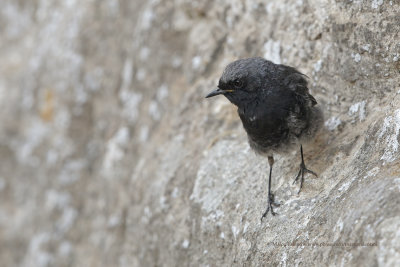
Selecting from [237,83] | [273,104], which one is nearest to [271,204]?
[273,104]

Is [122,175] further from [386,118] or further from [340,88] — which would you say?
[386,118]

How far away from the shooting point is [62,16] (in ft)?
32.1

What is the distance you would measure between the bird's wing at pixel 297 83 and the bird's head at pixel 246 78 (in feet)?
0.82

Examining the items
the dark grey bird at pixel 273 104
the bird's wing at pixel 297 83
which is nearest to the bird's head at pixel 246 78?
the dark grey bird at pixel 273 104

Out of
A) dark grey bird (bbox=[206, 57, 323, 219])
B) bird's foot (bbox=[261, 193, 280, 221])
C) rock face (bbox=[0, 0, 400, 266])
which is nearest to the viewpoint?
rock face (bbox=[0, 0, 400, 266])

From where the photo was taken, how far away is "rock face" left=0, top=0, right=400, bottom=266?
14.7ft

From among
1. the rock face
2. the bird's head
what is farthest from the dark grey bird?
the rock face

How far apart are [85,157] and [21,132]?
2.13 m

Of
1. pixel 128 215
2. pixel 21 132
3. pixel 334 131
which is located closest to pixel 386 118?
pixel 334 131

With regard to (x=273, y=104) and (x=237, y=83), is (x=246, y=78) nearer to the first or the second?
(x=237, y=83)

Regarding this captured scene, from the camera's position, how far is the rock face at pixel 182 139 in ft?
14.7

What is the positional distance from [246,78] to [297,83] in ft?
1.90

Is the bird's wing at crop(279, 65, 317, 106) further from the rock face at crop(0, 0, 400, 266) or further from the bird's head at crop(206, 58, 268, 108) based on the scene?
the rock face at crop(0, 0, 400, 266)

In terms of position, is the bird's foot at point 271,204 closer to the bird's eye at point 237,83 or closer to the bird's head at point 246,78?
the bird's head at point 246,78
